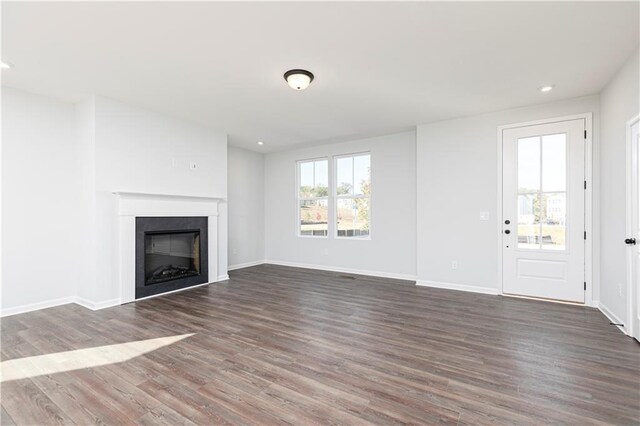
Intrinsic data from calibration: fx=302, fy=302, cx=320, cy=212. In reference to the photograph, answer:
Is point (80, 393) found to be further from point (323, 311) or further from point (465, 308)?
point (465, 308)

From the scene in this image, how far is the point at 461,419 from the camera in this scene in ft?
5.77

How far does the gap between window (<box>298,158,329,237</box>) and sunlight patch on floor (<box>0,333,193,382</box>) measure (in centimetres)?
427

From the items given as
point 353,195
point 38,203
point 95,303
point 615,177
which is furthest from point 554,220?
point 38,203

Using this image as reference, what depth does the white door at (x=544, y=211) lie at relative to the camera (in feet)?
13.0

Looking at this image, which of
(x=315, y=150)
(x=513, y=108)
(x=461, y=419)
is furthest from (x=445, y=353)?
(x=315, y=150)

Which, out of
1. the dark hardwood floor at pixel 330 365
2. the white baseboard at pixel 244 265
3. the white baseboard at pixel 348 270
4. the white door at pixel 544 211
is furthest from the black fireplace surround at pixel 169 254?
the white door at pixel 544 211

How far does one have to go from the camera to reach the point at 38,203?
380 centimetres

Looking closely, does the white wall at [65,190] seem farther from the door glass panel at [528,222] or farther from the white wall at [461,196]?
the door glass panel at [528,222]

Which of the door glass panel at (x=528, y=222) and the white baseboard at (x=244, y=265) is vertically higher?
the door glass panel at (x=528, y=222)

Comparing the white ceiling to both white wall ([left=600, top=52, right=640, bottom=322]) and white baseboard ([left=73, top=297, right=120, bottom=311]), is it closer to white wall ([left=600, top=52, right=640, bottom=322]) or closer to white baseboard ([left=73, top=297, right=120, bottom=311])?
white wall ([left=600, top=52, right=640, bottom=322])

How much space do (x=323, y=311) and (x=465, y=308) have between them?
1.80 meters

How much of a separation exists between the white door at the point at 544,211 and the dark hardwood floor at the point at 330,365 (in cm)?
44

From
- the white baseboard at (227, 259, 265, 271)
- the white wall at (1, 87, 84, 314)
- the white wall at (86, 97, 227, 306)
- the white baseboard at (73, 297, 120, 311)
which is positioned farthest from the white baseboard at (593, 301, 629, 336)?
the white wall at (1, 87, 84, 314)

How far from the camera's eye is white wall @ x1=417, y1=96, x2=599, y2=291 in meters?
4.51
